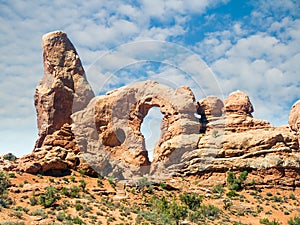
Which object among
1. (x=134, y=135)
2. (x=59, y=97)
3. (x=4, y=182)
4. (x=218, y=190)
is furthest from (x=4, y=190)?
(x=218, y=190)

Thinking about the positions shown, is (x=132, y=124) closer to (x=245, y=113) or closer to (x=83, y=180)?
(x=83, y=180)

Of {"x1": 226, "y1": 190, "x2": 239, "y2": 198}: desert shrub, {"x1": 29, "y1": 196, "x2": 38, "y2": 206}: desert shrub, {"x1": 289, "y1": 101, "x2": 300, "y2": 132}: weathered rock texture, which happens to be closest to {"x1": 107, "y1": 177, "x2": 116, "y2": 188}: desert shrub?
{"x1": 29, "y1": 196, "x2": 38, "y2": 206}: desert shrub

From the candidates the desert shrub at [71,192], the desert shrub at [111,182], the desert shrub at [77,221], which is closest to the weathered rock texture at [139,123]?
the desert shrub at [111,182]

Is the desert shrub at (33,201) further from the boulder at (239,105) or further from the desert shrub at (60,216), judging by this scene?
the boulder at (239,105)

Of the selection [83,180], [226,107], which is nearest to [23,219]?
[83,180]

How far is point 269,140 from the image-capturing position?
4447 centimetres

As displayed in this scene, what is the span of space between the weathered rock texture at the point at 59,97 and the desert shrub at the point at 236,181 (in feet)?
61.7

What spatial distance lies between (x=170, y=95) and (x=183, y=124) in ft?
16.5

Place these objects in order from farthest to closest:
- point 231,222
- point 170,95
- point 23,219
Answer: point 170,95 < point 231,222 < point 23,219

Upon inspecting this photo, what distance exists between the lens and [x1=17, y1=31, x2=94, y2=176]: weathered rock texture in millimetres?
40188

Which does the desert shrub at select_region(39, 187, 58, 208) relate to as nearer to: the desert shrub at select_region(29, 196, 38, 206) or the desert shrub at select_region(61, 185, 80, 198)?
the desert shrub at select_region(29, 196, 38, 206)

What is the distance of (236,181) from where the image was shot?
41.5 metres

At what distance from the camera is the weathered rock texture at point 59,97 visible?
40188mm

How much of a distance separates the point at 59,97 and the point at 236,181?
25576 millimetres
